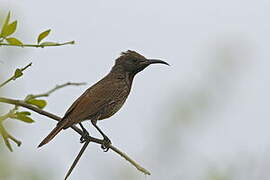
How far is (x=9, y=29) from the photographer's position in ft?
3.90

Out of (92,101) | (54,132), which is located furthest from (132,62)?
(54,132)

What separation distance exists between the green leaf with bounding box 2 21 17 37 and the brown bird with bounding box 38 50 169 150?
3.63ft

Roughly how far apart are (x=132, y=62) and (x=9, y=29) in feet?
10.0

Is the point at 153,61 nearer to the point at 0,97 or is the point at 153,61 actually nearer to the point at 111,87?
the point at 111,87

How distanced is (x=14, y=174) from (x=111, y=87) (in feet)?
8.58

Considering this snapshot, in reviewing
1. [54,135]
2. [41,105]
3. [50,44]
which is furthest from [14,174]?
[54,135]

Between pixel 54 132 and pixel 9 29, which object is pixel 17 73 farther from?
pixel 54 132

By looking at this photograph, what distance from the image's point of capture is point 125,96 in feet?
13.0

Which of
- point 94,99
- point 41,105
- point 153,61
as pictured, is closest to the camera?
point 41,105

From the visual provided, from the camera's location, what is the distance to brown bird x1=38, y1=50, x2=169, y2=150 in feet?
9.68

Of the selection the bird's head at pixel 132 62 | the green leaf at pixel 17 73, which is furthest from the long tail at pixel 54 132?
the bird's head at pixel 132 62

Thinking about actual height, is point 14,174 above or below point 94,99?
above

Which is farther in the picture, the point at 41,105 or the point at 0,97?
the point at 41,105

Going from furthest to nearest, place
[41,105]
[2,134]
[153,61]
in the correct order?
[153,61]
[41,105]
[2,134]
